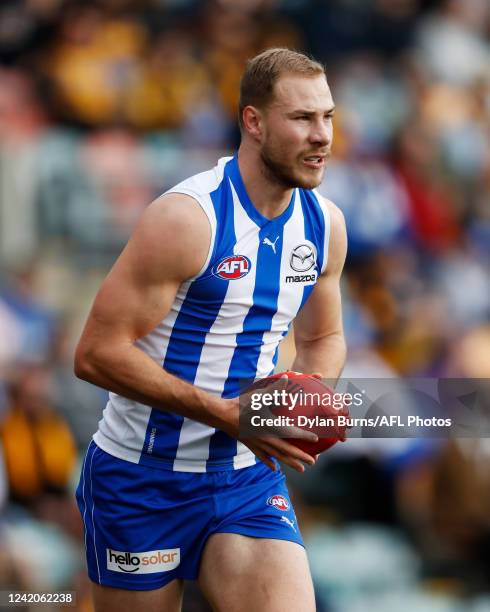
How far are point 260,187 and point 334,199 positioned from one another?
16.5 ft

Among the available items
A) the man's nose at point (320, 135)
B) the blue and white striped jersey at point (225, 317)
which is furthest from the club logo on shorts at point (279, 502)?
the man's nose at point (320, 135)

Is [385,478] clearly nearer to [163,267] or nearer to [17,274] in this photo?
[17,274]

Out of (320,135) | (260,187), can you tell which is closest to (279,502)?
(260,187)

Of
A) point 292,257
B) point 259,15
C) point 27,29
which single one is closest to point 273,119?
point 292,257

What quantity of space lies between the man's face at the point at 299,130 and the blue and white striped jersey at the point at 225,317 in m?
0.21

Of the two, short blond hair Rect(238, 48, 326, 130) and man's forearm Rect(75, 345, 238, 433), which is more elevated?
short blond hair Rect(238, 48, 326, 130)

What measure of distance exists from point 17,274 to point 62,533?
2.21 m

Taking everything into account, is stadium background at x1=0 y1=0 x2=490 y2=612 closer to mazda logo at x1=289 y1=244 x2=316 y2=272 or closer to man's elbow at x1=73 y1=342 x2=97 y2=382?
man's elbow at x1=73 y1=342 x2=97 y2=382

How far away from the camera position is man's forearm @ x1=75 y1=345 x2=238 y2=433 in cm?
389

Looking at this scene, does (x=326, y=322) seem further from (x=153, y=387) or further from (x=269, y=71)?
(x=269, y=71)

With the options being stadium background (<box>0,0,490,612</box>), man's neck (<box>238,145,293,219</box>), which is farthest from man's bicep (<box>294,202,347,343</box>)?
stadium background (<box>0,0,490,612</box>)

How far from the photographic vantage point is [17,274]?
8.23 m

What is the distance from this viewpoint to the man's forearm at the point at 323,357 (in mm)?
4457

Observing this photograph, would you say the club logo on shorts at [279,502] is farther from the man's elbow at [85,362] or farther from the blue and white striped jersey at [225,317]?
the man's elbow at [85,362]
